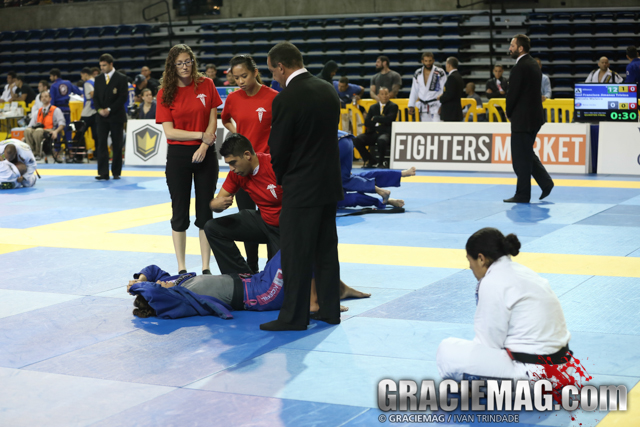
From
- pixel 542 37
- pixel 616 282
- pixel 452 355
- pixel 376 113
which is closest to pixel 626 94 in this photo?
pixel 376 113

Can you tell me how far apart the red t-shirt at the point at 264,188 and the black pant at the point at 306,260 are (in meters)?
0.72

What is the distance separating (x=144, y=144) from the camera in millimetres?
18453

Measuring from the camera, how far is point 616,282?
670cm

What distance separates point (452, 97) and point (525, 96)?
573 cm

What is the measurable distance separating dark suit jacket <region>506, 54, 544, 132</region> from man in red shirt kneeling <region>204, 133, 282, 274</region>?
5756 mm

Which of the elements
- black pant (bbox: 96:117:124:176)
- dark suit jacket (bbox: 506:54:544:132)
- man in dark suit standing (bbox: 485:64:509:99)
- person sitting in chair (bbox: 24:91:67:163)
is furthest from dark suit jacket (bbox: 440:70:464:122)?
person sitting in chair (bbox: 24:91:67:163)

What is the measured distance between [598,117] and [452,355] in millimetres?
12035

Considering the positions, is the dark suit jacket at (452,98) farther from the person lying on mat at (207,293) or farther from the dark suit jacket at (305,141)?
the dark suit jacket at (305,141)

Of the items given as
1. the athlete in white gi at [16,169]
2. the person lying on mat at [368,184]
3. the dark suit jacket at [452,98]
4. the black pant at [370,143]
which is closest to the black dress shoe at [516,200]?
the person lying on mat at [368,184]

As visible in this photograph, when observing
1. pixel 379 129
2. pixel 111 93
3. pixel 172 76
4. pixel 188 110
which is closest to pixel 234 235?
pixel 188 110

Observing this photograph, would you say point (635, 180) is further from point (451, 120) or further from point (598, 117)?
point (451, 120)

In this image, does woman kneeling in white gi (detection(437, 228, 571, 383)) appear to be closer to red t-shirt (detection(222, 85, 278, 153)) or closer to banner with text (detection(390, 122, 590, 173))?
red t-shirt (detection(222, 85, 278, 153))

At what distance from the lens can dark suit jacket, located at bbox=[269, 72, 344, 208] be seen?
5.34 m

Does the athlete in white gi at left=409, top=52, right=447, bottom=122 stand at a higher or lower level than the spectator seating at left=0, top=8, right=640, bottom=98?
lower
